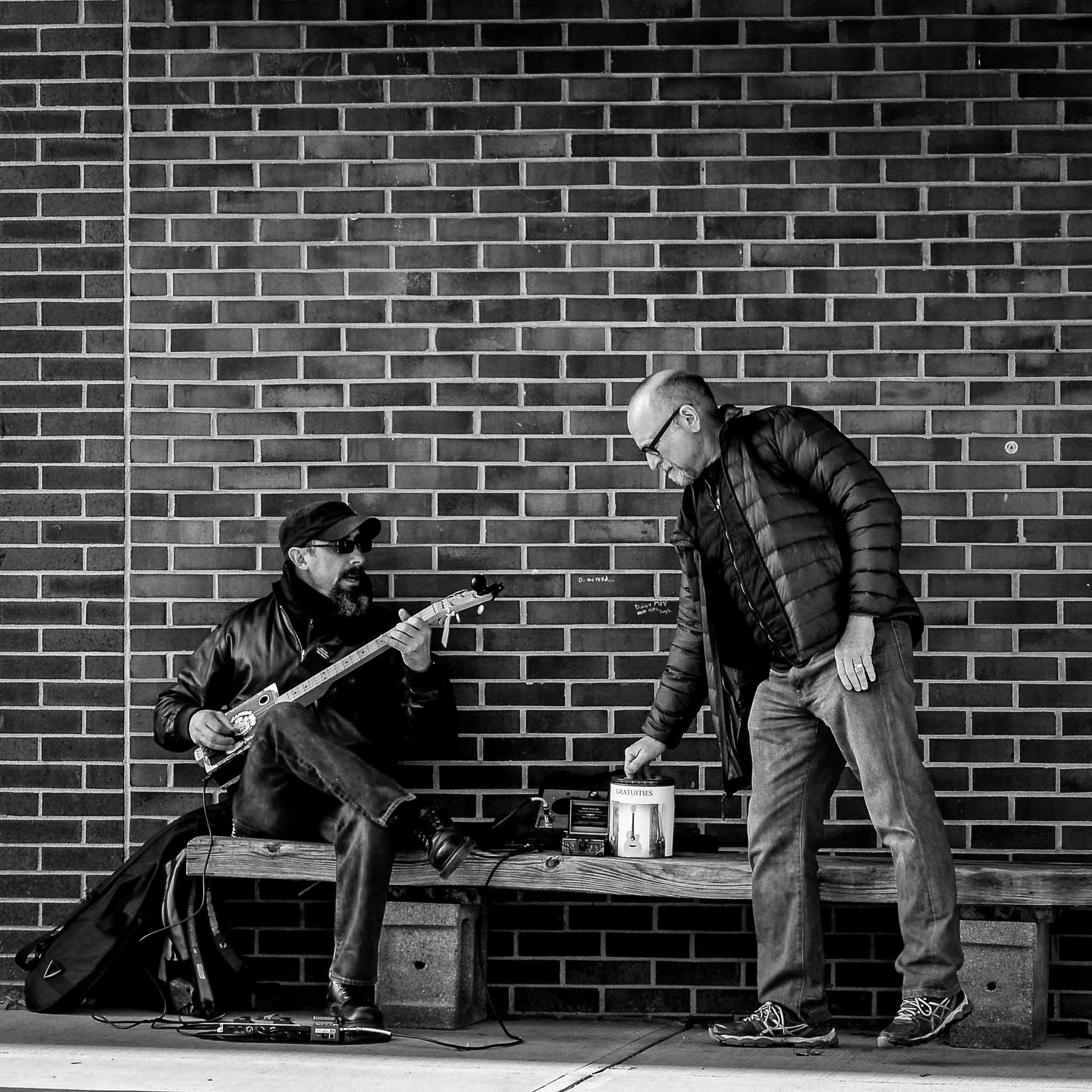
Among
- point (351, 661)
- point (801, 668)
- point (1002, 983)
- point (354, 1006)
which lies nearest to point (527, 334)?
point (351, 661)

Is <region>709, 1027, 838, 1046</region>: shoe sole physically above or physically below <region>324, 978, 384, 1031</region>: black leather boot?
below

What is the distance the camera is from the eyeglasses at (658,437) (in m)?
4.60

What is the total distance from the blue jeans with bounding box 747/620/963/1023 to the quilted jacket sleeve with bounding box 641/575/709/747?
0.88 ft

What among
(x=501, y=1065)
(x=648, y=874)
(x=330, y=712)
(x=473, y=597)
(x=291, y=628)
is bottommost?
(x=501, y=1065)

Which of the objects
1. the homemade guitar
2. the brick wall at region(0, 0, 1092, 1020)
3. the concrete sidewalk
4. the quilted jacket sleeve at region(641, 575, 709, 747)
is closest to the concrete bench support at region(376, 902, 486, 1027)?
the concrete sidewalk

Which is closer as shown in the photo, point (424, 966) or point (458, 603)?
point (424, 966)

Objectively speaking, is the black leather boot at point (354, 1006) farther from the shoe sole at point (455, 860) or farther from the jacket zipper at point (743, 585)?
the jacket zipper at point (743, 585)

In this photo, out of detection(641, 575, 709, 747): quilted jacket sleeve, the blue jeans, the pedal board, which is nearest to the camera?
the blue jeans

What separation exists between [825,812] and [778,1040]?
0.66 m

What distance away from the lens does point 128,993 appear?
5297mm

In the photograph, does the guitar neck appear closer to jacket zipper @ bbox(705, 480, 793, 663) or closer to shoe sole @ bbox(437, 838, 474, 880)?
shoe sole @ bbox(437, 838, 474, 880)

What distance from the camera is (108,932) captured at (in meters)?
5.20

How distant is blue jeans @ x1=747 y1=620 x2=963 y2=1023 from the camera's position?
4.34 meters

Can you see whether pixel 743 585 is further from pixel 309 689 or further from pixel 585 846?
pixel 309 689
